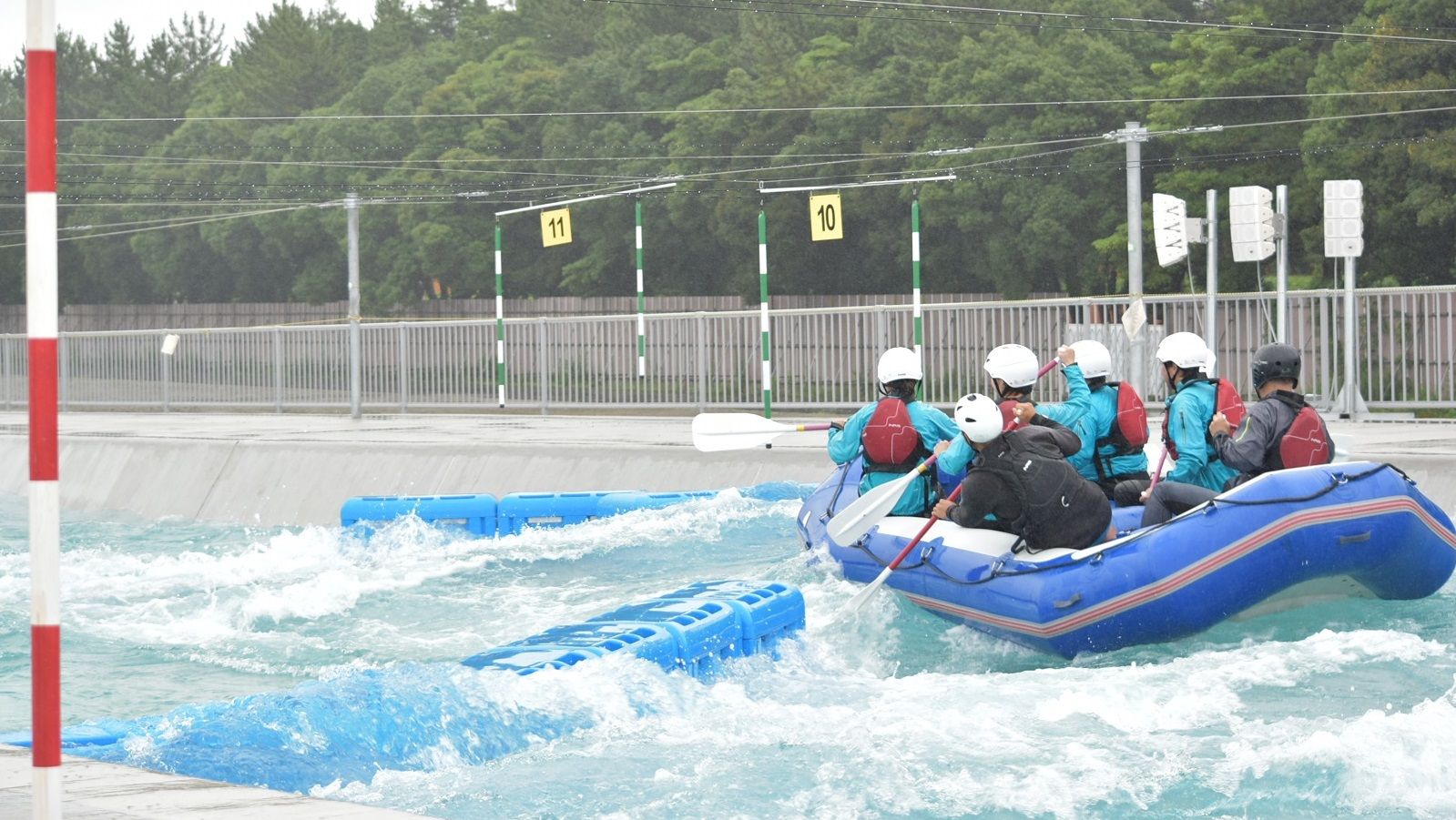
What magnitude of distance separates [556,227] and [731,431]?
12.6 metres

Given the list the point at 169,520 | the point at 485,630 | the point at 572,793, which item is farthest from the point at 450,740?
the point at 169,520

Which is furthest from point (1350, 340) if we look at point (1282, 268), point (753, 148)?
point (753, 148)

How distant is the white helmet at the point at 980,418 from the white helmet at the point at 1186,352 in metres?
1.42

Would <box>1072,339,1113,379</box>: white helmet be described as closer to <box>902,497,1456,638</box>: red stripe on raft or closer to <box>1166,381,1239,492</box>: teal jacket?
<box>1166,381,1239,492</box>: teal jacket

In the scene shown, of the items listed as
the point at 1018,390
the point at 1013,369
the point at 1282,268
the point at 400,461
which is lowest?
the point at 400,461

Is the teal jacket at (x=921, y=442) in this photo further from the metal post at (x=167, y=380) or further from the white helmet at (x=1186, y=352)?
the metal post at (x=167, y=380)

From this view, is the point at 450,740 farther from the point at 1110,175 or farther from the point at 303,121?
the point at 303,121

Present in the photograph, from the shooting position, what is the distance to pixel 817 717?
802cm

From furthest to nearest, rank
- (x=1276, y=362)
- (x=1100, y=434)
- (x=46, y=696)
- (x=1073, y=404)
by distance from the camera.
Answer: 1. (x=1100, y=434)
2. (x=1073, y=404)
3. (x=1276, y=362)
4. (x=46, y=696)

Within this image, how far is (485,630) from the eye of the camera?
12.0 meters

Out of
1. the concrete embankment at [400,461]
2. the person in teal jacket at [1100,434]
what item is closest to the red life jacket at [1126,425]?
the person in teal jacket at [1100,434]

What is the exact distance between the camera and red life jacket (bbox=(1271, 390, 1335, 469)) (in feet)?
33.0

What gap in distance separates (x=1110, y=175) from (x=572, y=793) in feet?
100

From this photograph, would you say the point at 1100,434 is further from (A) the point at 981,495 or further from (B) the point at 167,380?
(B) the point at 167,380
